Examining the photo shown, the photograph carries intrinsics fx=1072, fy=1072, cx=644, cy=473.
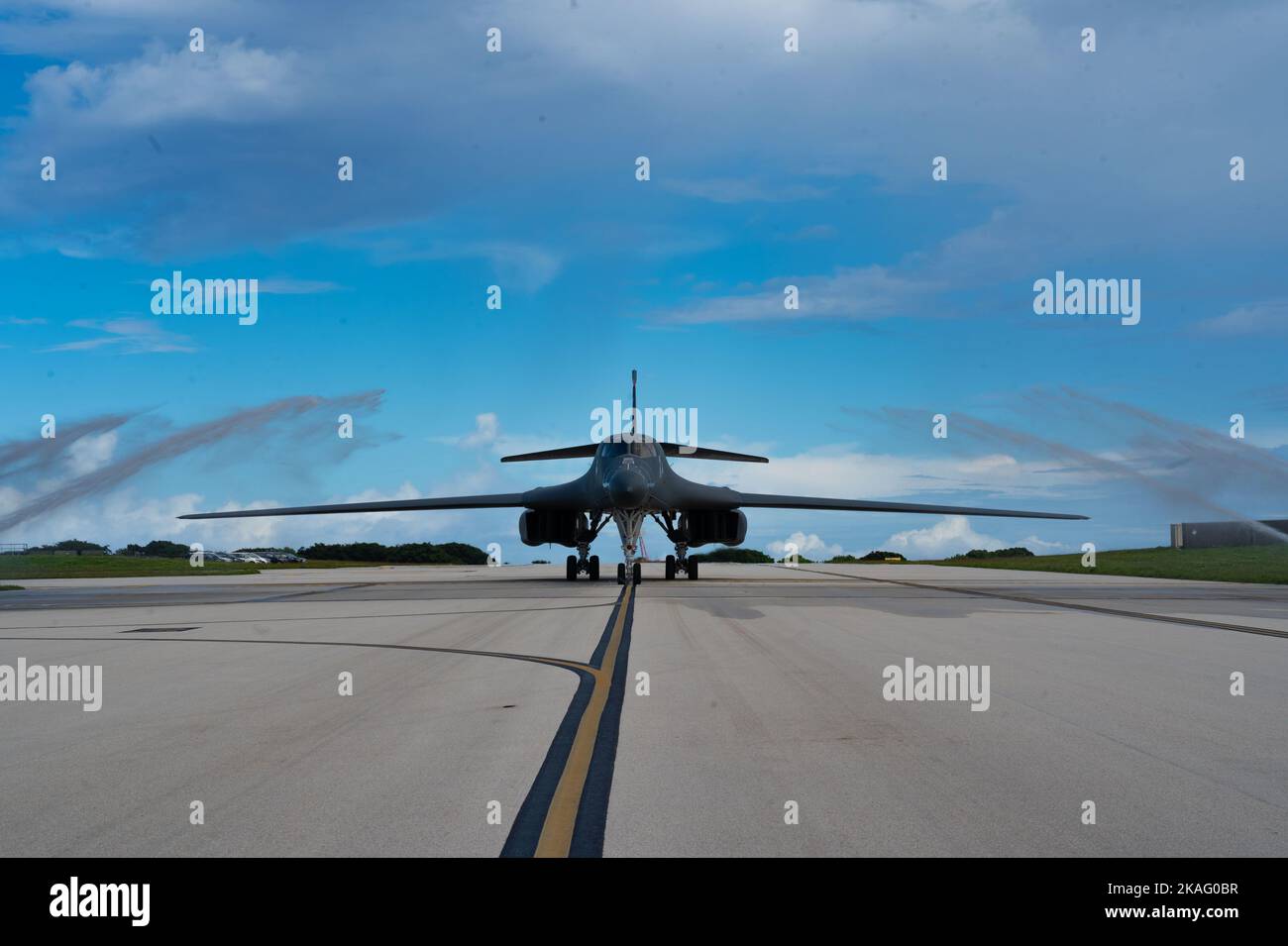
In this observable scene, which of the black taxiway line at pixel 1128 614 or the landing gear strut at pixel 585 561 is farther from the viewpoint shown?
the landing gear strut at pixel 585 561

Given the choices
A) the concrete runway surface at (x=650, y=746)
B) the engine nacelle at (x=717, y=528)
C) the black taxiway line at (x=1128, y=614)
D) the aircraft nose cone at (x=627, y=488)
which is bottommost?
the black taxiway line at (x=1128, y=614)

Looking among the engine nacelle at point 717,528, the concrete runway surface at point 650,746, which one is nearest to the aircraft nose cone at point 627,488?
the engine nacelle at point 717,528

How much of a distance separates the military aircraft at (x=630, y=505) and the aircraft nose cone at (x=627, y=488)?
1.1 inches

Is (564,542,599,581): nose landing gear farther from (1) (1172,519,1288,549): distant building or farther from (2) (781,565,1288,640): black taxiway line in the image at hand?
(1) (1172,519,1288,549): distant building

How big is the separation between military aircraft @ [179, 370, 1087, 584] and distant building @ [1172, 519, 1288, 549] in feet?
88.1

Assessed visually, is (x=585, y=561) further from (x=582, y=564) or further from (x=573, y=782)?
(x=573, y=782)

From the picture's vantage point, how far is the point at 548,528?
120 feet

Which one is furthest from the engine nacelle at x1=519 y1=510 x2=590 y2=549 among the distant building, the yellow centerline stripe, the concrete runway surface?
the distant building

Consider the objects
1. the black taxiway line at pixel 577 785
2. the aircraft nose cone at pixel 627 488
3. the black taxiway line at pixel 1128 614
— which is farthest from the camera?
the aircraft nose cone at pixel 627 488

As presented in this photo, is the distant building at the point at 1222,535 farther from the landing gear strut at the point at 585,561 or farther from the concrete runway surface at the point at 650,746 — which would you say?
the concrete runway surface at the point at 650,746

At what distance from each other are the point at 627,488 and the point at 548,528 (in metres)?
7.37

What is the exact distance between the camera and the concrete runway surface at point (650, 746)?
189 inches
